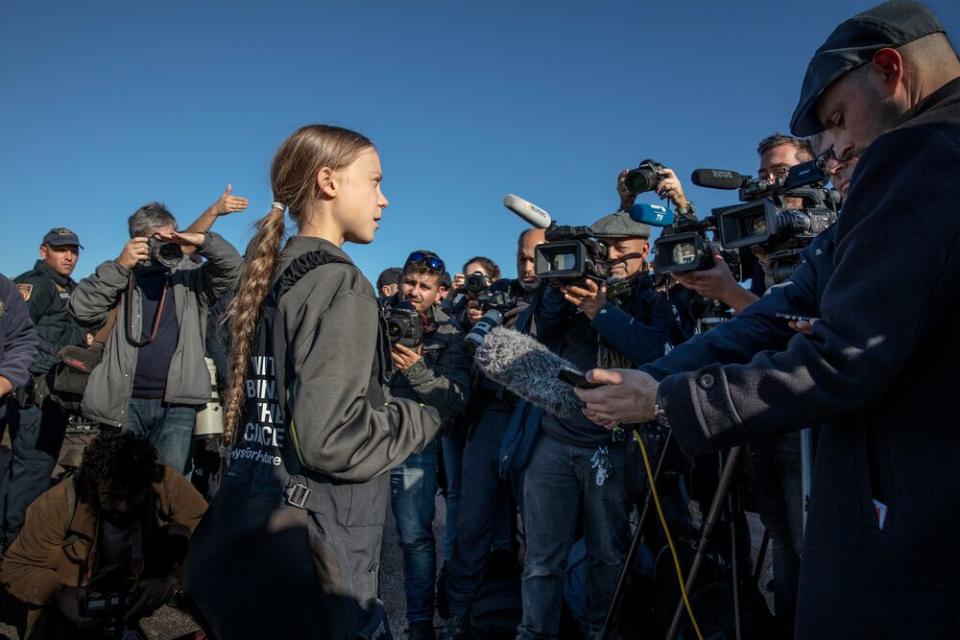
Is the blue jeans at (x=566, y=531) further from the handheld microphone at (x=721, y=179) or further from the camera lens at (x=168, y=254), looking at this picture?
the camera lens at (x=168, y=254)

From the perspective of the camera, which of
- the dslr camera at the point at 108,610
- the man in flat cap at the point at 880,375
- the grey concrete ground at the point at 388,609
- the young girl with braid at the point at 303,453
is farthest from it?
the grey concrete ground at the point at 388,609

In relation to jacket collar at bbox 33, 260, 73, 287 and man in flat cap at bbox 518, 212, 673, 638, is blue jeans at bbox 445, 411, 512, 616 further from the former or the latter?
jacket collar at bbox 33, 260, 73, 287

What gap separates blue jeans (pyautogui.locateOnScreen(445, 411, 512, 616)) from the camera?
3.65m

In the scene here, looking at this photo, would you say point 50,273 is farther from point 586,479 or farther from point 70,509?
point 586,479

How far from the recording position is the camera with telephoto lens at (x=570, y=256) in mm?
2756

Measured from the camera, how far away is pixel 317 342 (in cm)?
164

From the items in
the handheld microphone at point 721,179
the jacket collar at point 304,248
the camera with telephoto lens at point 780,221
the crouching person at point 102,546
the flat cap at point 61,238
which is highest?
the flat cap at point 61,238

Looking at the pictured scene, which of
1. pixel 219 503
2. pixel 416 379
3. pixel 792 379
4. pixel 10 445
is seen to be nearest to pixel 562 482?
pixel 416 379

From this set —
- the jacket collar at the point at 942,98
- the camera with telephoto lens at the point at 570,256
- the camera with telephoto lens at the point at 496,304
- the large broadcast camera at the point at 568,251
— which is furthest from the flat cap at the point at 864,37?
the camera with telephoto lens at the point at 496,304

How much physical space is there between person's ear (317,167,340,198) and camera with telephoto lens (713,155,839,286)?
1.29 m

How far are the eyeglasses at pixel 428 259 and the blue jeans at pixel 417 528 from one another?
1.12m

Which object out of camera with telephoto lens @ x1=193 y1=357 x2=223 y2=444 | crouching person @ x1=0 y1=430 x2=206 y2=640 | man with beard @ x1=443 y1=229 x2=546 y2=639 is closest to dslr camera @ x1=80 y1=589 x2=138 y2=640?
crouching person @ x1=0 y1=430 x2=206 y2=640

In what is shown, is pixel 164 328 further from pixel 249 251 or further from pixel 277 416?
pixel 277 416

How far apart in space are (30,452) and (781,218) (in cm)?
501
